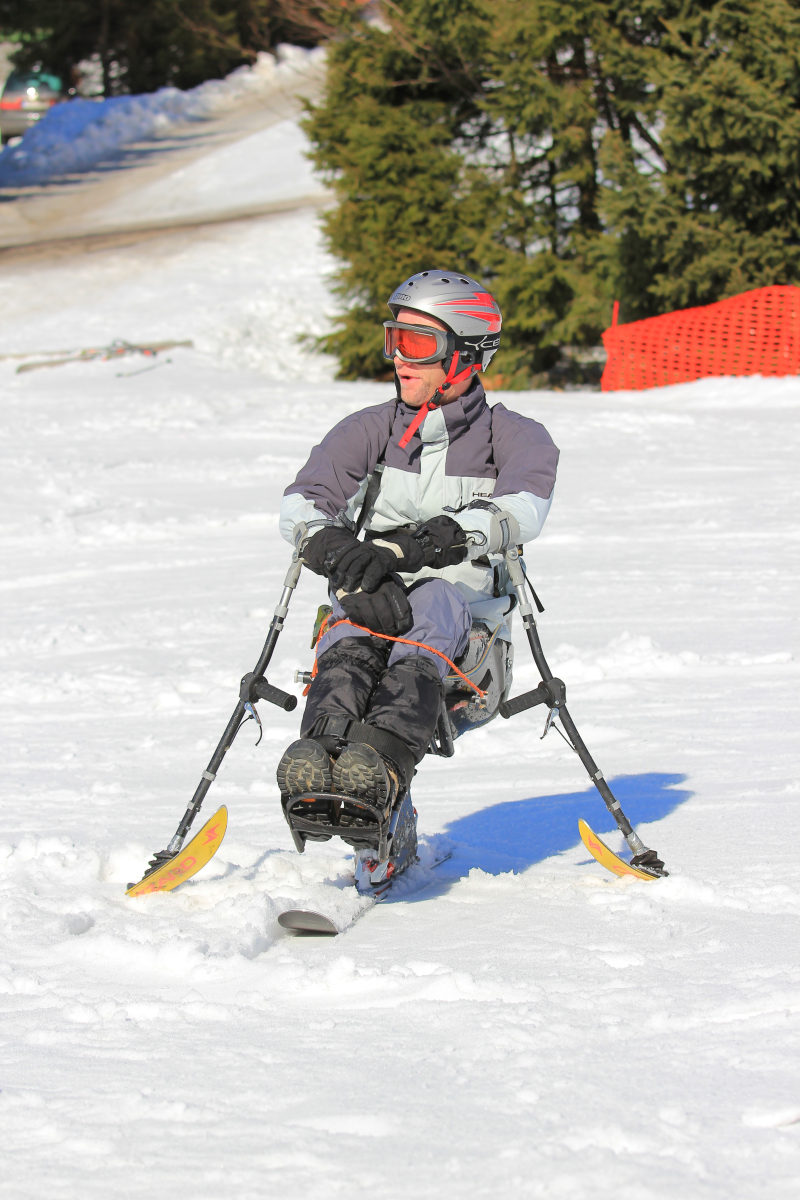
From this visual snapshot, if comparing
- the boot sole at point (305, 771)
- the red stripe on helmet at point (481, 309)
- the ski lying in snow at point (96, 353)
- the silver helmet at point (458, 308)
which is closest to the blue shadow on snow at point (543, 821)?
the boot sole at point (305, 771)

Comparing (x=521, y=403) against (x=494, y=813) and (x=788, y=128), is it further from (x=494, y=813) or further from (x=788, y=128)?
(x=494, y=813)

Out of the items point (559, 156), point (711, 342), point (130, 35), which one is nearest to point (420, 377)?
point (711, 342)

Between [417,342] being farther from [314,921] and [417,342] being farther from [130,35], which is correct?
[130,35]

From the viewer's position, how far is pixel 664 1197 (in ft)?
8.21

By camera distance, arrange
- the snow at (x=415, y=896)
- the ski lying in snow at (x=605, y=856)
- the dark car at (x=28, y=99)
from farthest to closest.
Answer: the dark car at (x=28, y=99), the ski lying in snow at (x=605, y=856), the snow at (x=415, y=896)

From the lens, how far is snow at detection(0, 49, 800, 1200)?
2.75m

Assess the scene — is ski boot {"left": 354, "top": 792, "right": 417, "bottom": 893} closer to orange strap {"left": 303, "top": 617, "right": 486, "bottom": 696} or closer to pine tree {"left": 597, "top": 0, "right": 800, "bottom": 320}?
orange strap {"left": 303, "top": 617, "right": 486, "bottom": 696}

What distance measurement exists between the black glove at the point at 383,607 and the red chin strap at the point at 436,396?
65cm

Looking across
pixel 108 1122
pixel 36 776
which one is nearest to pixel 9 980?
pixel 108 1122

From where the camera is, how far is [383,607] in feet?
14.1

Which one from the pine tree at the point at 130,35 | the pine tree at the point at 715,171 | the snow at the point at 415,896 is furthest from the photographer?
the pine tree at the point at 130,35

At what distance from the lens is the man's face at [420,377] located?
190 inches

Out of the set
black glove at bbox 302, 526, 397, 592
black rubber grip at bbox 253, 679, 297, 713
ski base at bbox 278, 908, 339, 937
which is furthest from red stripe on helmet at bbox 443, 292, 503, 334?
ski base at bbox 278, 908, 339, 937

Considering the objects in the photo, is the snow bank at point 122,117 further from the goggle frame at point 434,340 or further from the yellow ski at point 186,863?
the yellow ski at point 186,863
